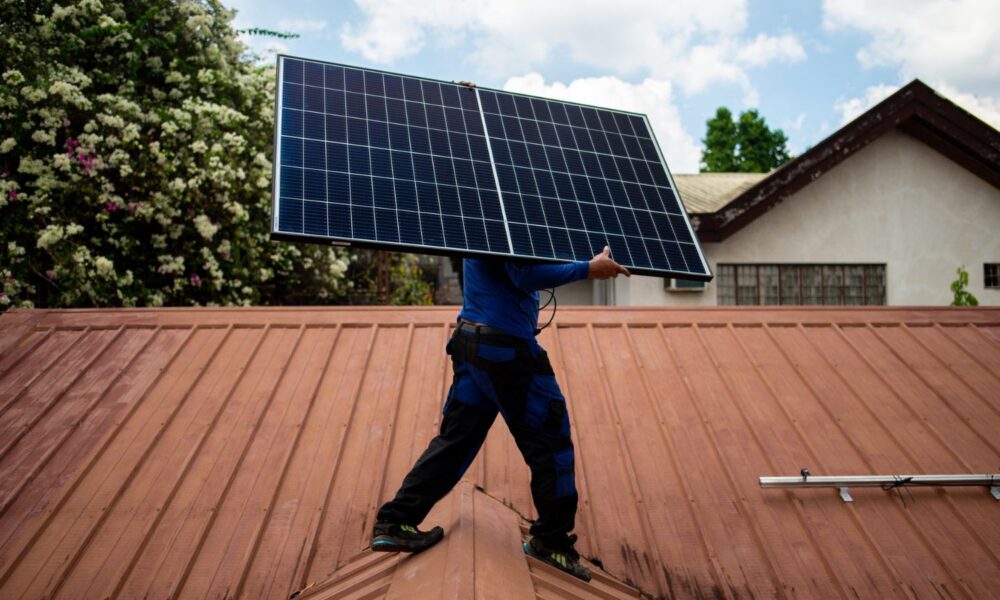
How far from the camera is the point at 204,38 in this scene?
12.1 m

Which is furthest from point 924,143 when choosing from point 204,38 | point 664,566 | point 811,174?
point 204,38

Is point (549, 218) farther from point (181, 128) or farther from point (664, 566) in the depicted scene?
point (181, 128)

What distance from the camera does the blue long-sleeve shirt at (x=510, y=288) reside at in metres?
3.42

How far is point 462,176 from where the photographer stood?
13.4ft

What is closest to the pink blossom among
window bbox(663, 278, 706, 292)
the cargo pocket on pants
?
window bbox(663, 278, 706, 292)

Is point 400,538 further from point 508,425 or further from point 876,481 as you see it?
point 876,481

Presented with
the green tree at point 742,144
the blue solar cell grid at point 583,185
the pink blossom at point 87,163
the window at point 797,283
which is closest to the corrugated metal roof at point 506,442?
the blue solar cell grid at point 583,185

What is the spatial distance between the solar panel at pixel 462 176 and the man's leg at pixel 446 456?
2.37ft

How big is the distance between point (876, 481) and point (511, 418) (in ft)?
8.00

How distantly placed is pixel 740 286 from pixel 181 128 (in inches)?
372

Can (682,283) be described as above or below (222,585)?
above

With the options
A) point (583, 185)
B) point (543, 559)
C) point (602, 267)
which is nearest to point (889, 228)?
point (583, 185)

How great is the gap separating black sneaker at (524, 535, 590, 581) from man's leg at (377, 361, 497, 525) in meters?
0.52

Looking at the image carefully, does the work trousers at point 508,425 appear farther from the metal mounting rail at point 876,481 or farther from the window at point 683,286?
the window at point 683,286
